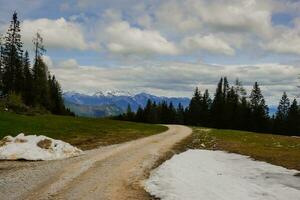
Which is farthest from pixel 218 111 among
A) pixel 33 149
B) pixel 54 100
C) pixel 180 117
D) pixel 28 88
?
pixel 33 149

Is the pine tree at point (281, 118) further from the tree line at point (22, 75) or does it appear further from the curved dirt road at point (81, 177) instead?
the curved dirt road at point (81, 177)

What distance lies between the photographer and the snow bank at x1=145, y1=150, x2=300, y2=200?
56.5ft

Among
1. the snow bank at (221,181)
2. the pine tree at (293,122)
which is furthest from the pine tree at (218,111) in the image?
the snow bank at (221,181)

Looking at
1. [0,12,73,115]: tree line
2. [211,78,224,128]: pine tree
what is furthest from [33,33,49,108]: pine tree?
[211,78,224,128]: pine tree

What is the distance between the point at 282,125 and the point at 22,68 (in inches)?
2680

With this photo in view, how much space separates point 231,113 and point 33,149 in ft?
326

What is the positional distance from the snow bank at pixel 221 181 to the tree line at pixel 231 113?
9397 centimetres

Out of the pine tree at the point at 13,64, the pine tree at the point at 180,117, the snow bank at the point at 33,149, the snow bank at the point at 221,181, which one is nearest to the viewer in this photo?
the snow bank at the point at 221,181

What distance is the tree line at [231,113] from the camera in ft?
394

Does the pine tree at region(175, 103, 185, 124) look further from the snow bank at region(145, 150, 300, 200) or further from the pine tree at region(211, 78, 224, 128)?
the snow bank at region(145, 150, 300, 200)

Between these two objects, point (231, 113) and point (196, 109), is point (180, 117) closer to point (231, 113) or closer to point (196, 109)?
point (196, 109)

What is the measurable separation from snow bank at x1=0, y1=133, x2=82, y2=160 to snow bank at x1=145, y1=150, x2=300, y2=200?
7.02 m

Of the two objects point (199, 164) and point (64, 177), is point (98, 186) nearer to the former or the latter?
point (64, 177)

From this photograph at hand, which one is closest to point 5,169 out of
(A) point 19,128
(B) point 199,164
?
(B) point 199,164
